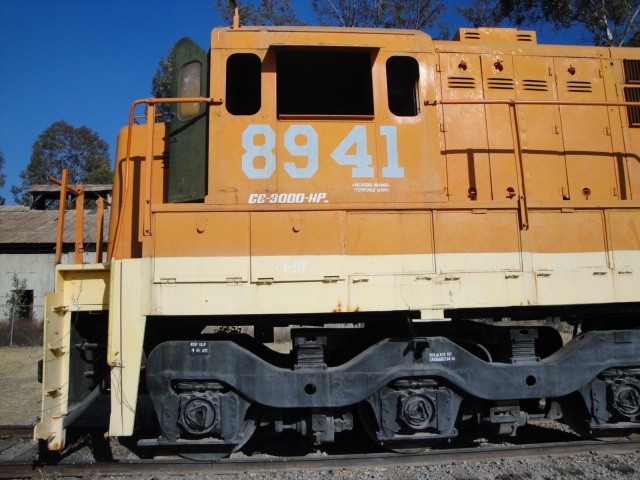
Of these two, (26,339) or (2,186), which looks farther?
(2,186)

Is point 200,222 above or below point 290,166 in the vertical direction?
below

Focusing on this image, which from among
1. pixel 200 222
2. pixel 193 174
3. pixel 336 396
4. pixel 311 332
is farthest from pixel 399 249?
pixel 193 174

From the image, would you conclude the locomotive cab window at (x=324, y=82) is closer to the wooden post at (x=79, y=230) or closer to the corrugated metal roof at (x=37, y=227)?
the wooden post at (x=79, y=230)

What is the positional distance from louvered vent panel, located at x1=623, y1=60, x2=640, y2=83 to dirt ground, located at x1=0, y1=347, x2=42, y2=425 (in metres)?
8.76

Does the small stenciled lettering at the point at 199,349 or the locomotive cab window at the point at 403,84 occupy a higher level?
the locomotive cab window at the point at 403,84

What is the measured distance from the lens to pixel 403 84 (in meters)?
5.20

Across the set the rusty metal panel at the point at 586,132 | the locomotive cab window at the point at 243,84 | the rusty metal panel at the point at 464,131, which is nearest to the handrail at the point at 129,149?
the locomotive cab window at the point at 243,84

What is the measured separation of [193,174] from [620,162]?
4.65m

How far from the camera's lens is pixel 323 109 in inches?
225

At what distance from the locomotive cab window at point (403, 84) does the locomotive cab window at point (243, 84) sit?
4.69 ft

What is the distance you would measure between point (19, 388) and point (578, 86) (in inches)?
408

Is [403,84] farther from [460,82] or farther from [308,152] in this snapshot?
[308,152]

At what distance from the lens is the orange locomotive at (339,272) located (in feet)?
13.6

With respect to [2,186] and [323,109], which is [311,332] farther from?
[2,186]
